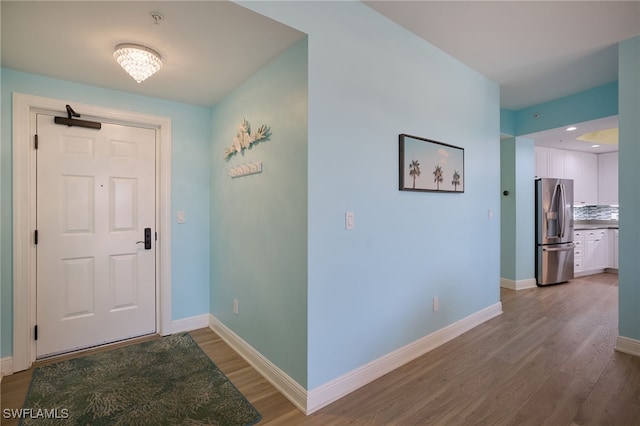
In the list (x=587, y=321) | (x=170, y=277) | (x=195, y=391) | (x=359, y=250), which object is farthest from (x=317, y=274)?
(x=587, y=321)

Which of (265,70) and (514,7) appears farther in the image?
(265,70)

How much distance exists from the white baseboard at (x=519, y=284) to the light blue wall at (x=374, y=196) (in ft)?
7.01

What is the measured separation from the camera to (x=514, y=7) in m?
2.19

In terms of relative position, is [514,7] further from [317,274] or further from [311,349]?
[311,349]

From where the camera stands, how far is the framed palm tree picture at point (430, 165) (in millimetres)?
2473

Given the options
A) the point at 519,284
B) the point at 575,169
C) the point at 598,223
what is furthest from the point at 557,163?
the point at 519,284

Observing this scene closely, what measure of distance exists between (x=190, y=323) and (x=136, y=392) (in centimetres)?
109

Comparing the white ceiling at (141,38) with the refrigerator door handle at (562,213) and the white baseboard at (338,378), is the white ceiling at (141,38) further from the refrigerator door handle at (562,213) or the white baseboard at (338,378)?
the refrigerator door handle at (562,213)

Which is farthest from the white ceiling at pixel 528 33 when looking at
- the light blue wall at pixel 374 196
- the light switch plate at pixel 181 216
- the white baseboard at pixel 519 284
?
the white baseboard at pixel 519 284

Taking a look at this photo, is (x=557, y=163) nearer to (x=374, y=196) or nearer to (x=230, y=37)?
(x=374, y=196)


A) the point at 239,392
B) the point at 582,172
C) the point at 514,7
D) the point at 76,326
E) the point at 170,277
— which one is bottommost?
the point at 239,392

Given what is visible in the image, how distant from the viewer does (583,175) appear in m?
5.86

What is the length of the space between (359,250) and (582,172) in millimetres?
6033

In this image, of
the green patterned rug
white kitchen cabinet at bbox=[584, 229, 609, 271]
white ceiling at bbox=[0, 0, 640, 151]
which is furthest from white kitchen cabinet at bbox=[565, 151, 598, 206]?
the green patterned rug
